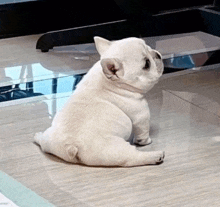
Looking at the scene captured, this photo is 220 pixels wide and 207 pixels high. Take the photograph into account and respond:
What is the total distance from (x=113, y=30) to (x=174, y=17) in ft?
0.89

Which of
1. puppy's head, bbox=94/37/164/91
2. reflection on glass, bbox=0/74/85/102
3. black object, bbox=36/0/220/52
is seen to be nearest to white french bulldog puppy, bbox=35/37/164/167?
puppy's head, bbox=94/37/164/91

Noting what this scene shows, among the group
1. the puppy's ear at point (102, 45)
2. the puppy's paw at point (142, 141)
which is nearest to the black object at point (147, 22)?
the puppy's ear at point (102, 45)

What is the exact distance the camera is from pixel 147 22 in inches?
96.5

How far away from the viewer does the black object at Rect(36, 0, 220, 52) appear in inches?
93.2

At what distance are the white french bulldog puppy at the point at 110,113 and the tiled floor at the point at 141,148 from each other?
40 millimetres

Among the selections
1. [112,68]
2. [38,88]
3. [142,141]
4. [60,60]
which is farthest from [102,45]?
[60,60]

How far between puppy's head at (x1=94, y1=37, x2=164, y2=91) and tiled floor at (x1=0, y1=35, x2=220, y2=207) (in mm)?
215

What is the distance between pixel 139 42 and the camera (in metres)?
1.55

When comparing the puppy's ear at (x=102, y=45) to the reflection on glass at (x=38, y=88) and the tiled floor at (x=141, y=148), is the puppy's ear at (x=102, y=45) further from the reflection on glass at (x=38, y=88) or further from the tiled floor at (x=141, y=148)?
the reflection on glass at (x=38, y=88)

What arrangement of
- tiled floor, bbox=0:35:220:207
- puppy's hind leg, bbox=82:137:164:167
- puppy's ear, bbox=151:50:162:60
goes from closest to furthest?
tiled floor, bbox=0:35:220:207
puppy's hind leg, bbox=82:137:164:167
puppy's ear, bbox=151:50:162:60

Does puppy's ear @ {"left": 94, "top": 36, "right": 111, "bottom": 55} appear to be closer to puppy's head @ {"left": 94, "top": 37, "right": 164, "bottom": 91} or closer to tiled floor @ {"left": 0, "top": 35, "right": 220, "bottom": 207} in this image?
puppy's head @ {"left": 94, "top": 37, "right": 164, "bottom": 91}

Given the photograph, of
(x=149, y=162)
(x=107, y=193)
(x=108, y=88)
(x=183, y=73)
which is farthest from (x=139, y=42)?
(x=183, y=73)

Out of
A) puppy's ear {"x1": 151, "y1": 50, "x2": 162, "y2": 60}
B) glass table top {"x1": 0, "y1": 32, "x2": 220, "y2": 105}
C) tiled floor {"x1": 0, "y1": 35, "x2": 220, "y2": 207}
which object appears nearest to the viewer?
tiled floor {"x1": 0, "y1": 35, "x2": 220, "y2": 207}

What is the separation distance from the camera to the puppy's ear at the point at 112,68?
1482mm
